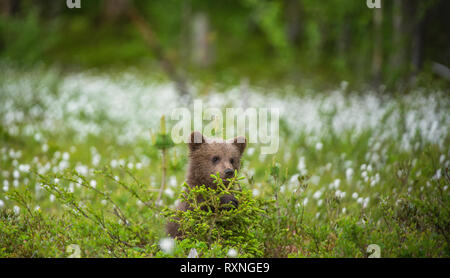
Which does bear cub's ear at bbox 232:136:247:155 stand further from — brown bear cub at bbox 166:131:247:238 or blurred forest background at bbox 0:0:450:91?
blurred forest background at bbox 0:0:450:91

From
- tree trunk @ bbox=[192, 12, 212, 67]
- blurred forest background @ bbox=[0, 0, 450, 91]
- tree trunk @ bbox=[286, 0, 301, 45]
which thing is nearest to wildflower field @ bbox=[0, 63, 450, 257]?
blurred forest background @ bbox=[0, 0, 450, 91]

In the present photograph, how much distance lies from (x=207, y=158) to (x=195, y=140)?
26 cm

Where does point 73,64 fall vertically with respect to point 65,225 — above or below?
above

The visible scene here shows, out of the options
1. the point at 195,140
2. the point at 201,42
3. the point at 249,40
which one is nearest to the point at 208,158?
the point at 195,140

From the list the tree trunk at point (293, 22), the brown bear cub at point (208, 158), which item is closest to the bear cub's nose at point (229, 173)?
the brown bear cub at point (208, 158)

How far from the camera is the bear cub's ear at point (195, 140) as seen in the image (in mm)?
4406

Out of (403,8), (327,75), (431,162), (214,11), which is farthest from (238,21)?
(431,162)

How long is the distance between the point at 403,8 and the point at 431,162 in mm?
2235

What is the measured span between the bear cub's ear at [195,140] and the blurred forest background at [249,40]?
3.13 m

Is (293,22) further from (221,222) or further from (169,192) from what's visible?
(221,222)

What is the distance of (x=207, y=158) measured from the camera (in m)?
4.42

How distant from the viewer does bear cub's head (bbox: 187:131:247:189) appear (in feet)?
14.2

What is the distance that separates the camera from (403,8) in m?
5.04
